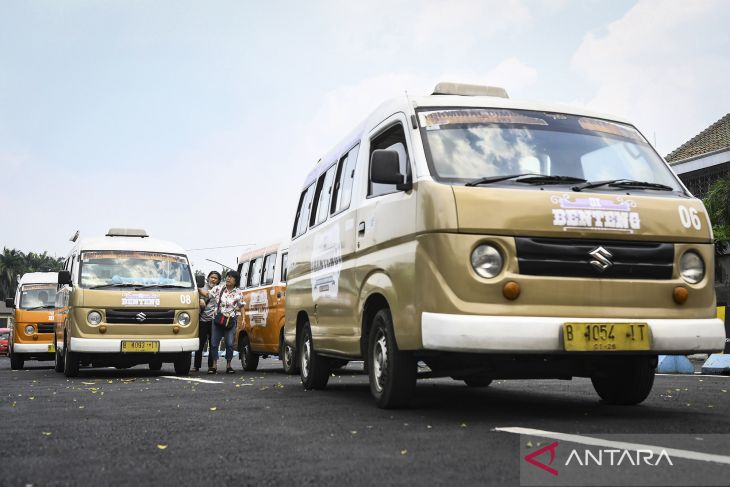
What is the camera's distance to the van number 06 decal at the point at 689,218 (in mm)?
6395

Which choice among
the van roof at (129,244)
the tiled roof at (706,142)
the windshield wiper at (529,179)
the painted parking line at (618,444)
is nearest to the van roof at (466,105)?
the windshield wiper at (529,179)

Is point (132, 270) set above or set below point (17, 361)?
above

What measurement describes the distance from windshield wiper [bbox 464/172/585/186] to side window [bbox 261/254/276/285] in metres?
9.32

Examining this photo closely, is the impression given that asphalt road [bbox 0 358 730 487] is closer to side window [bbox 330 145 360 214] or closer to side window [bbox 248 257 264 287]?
side window [bbox 330 145 360 214]

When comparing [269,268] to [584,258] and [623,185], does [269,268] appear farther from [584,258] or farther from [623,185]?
[584,258]

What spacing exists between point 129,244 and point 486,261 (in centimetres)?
995

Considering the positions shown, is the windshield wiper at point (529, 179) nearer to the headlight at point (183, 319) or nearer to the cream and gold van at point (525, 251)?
the cream and gold van at point (525, 251)

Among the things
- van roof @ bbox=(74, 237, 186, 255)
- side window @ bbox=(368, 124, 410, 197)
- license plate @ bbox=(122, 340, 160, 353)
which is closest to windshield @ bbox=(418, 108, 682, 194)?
side window @ bbox=(368, 124, 410, 197)

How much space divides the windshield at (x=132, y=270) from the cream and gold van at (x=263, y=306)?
1457mm

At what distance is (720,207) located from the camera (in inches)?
952

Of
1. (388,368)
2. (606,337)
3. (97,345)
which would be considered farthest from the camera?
(97,345)

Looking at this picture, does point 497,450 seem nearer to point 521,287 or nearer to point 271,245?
point 521,287

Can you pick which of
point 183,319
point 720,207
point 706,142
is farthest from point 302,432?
point 706,142

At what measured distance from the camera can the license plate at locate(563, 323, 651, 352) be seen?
5.98m
